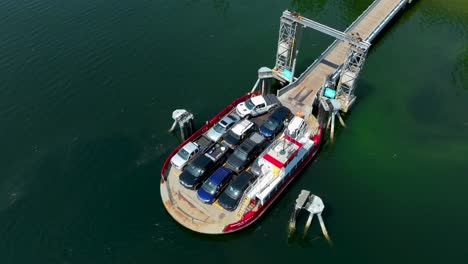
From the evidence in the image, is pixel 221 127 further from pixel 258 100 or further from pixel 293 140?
pixel 293 140

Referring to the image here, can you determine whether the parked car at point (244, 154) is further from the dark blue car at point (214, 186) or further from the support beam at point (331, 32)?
the support beam at point (331, 32)

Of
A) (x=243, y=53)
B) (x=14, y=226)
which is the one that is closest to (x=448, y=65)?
(x=243, y=53)

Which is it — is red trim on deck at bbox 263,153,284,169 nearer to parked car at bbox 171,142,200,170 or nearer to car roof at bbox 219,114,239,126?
car roof at bbox 219,114,239,126

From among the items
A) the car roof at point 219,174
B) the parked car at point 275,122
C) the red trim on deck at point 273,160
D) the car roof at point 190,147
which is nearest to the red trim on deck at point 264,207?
the red trim on deck at point 273,160

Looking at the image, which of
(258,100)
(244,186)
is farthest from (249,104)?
(244,186)

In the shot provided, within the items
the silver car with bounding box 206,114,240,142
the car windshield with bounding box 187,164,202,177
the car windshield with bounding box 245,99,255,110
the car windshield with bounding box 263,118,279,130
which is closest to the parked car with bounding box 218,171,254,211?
the car windshield with bounding box 187,164,202,177

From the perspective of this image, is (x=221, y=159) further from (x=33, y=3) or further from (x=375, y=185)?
(x=33, y=3)

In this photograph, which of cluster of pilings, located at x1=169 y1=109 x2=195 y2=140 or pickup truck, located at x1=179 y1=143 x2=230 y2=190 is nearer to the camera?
pickup truck, located at x1=179 y1=143 x2=230 y2=190
